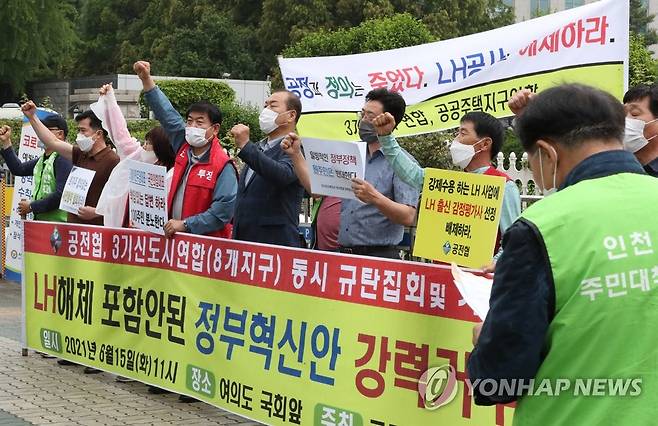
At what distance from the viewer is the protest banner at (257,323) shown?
16.6 ft

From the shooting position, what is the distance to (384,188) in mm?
6352

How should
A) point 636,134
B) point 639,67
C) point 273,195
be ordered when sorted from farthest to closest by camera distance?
point 639,67, point 273,195, point 636,134

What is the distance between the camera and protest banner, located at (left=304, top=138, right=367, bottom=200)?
582 cm

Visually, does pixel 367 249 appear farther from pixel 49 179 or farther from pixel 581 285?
pixel 49 179

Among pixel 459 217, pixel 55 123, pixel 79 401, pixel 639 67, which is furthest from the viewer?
pixel 639 67

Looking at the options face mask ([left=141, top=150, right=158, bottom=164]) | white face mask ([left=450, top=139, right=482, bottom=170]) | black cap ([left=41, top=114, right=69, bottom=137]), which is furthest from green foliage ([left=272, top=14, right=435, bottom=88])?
white face mask ([left=450, top=139, right=482, bottom=170])

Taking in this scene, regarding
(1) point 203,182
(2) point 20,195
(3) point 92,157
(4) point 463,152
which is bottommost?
(2) point 20,195

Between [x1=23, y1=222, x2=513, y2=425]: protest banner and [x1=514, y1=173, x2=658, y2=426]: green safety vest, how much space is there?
1.96m

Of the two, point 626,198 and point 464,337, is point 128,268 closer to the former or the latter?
point 464,337

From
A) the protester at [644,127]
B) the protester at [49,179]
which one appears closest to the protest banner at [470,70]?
the protester at [644,127]

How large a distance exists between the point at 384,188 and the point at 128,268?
2292 millimetres

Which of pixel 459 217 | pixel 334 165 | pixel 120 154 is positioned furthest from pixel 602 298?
pixel 120 154

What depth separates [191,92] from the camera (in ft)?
128

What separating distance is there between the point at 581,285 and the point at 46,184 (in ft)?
26.6
